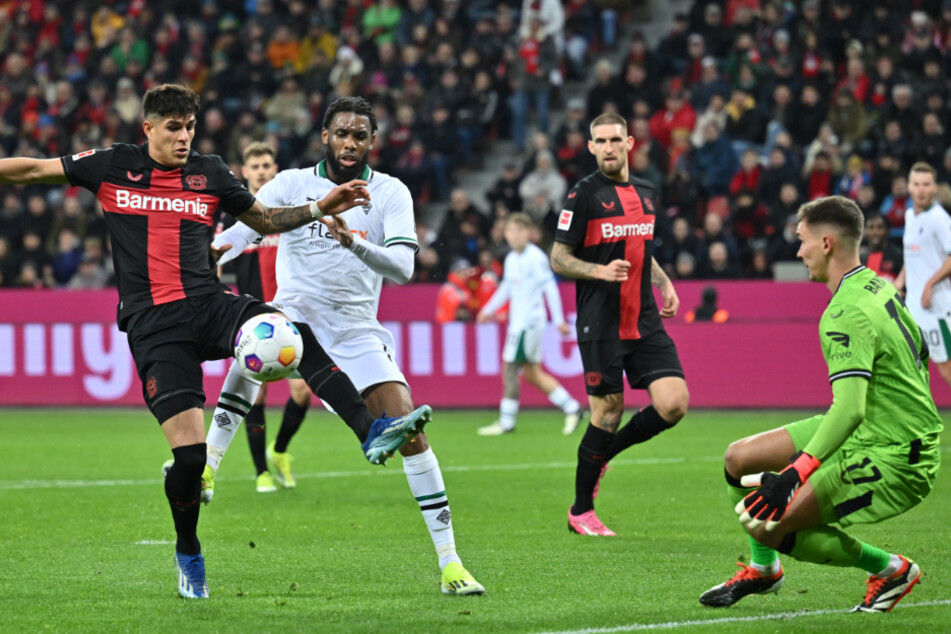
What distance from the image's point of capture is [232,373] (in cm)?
778

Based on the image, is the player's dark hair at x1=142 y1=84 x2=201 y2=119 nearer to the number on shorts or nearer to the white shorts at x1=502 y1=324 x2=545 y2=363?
the number on shorts

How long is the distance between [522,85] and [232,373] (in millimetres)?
15091

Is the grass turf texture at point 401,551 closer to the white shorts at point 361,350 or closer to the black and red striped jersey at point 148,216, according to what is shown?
the white shorts at point 361,350

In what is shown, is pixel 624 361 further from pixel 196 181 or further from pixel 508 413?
pixel 508 413

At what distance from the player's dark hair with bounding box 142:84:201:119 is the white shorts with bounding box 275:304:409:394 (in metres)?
1.28

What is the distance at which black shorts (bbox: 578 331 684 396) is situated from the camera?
8578 mm

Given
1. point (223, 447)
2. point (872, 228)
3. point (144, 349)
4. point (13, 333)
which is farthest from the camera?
point (13, 333)

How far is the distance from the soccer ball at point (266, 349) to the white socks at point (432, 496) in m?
0.86

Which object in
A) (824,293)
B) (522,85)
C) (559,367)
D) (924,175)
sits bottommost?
(559,367)

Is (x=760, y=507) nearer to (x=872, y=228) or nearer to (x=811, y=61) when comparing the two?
(x=872, y=228)

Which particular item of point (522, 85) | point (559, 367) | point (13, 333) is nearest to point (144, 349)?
point (559, 367)

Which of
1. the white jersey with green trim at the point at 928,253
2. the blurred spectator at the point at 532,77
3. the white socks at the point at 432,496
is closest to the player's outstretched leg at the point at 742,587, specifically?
the white socks at the point at 432,496

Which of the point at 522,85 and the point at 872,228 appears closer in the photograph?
the point at 872,228

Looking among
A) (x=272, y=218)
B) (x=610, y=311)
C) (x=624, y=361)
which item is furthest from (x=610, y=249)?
(x=272, y=218)
